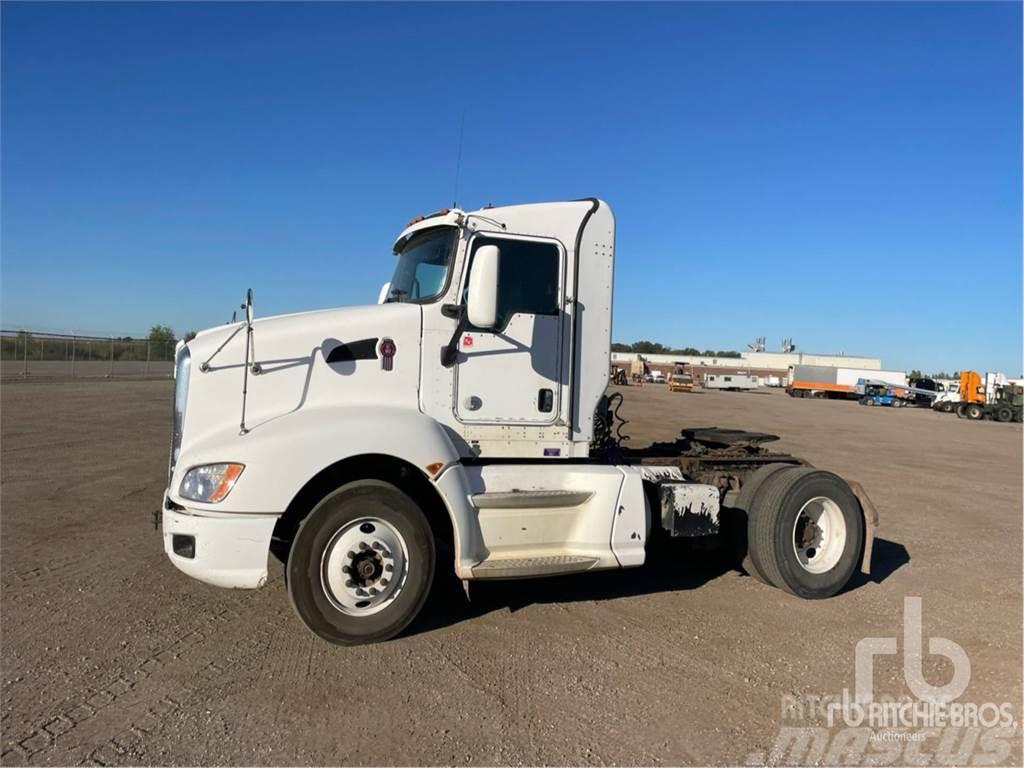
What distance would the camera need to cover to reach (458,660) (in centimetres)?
434

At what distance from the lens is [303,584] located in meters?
4.39

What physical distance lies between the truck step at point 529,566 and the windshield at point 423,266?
201 cm

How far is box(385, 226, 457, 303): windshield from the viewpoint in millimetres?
5250

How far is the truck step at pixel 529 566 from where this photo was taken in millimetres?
4746

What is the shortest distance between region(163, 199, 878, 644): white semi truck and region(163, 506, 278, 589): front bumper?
0.04 feet

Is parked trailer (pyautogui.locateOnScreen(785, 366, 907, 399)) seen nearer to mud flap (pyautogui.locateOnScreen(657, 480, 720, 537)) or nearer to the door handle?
mud flap (pyautogui.locateOnScreen(657, 480, 720, 537))

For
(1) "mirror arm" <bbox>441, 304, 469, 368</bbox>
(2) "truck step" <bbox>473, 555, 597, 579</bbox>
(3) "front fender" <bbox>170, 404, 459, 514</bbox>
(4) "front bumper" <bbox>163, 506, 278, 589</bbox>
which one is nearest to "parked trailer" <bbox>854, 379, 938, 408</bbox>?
Answer: (2) "truck step" <bbox>473, 555, 597, 579</bbox>

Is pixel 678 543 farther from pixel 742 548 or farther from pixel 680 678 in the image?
pixel 680 678

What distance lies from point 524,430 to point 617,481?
0.80m

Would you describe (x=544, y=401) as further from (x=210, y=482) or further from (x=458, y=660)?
(x=210, y=482)

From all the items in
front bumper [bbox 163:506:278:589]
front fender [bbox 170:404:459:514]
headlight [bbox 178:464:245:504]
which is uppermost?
front fender [bbox 170:404:459:514]

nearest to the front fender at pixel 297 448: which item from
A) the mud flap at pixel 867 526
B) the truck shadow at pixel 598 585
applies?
the truck shadow at pixel 598 585

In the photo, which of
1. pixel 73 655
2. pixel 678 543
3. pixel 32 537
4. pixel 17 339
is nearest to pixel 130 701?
pixel 73 655

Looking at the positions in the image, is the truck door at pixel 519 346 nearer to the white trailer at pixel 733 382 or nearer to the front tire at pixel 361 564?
the front tire at pixel 361 564
